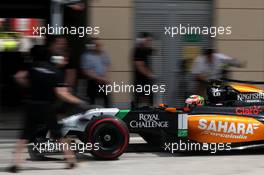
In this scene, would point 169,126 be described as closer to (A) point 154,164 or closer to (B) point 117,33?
(A) point 154,164

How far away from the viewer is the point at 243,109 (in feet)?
29.3

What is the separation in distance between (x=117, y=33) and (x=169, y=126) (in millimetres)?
3777

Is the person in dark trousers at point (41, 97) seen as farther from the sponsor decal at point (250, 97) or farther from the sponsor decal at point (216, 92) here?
the sponsor decal at point (250, 97)

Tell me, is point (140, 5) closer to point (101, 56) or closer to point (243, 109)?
point (101, 56)

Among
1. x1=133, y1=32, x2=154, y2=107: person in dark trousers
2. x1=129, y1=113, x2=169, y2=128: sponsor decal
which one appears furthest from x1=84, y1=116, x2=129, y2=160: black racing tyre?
x1=133, y1=32, x2=154, y2=107: person in dark trousers

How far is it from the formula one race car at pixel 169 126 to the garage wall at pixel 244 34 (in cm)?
356

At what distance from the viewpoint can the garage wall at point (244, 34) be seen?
40.5 feet

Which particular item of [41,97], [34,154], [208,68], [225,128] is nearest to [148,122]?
[225,128]

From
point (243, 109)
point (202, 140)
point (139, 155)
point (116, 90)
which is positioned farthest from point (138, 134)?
point (116, 90)

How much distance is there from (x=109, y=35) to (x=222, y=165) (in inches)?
187

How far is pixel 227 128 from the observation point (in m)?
8.77

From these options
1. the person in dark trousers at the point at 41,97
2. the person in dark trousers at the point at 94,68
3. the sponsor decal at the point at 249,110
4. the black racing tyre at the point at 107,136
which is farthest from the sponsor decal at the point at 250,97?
the person in dark trousers at the point at 41,97

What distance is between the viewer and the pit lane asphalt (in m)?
7.68

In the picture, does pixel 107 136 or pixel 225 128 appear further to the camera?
pixel 225 128
